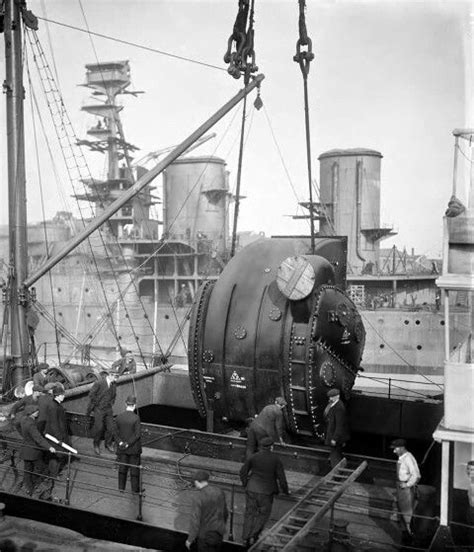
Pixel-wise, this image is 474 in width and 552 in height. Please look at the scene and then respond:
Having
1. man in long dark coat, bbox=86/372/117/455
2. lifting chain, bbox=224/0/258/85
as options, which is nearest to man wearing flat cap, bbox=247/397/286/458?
man in long dark coat, bbox=86/372/117/455

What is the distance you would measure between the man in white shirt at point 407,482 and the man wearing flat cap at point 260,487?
1584mm

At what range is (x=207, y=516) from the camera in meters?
6.23

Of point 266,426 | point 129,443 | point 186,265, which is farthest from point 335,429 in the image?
point 186,265

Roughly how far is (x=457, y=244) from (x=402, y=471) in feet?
9.97

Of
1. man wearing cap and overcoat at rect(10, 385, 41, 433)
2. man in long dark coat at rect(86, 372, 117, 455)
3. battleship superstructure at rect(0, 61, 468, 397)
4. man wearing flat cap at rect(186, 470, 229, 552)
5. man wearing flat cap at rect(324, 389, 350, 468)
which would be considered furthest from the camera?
battleship superstructure at rect(0, 61, 468, 397)

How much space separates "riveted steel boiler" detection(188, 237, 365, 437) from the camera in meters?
9.33

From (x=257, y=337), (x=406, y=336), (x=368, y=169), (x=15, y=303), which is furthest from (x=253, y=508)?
(x=368, y=169)

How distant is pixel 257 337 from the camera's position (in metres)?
9.63

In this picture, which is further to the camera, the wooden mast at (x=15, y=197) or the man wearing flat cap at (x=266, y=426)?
the wooden mast at (x=15, y=197)

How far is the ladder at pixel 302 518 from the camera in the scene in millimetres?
5512

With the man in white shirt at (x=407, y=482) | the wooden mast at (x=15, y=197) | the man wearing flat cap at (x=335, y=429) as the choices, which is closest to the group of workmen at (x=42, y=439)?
the man wearing flat cap at (x=335, y=429)

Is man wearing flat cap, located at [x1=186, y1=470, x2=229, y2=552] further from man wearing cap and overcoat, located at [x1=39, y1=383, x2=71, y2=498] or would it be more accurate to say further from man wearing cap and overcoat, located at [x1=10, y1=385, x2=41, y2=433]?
man wearing cap and overcoat, located at [x1=10, y1=385, x2=41, y2=433]

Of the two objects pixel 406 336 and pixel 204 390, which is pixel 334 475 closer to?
pixel 204 390

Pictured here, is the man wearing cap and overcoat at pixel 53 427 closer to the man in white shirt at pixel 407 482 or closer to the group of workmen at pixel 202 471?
the group of workmen at pixel 202 471
